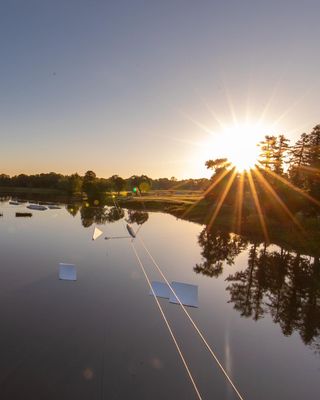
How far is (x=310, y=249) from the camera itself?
64.1 meters

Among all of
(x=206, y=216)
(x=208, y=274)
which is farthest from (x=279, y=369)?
(x=206, y=216)

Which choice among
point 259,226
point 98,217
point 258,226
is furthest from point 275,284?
point 98,217

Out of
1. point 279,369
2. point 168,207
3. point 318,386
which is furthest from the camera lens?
point 168,207

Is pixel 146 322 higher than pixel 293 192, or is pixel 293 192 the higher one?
pixel 293 192

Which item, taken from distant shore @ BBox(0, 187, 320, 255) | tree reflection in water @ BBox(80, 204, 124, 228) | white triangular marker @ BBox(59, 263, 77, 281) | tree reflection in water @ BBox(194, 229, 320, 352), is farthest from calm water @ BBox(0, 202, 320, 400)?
tree reflection in water @ BBox(80, 204, 124, 228)

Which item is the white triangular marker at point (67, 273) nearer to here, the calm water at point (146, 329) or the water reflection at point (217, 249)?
the calm water at point (146, 329)

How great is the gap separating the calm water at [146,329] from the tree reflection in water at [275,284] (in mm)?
173

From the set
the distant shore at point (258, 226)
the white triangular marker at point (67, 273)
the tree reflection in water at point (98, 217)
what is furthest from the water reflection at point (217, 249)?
the tree reflection in water at point (98, 217)

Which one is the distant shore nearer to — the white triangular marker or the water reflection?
the water reflection

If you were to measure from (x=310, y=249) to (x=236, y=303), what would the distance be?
119 feet

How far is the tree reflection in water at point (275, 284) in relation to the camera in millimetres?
32688

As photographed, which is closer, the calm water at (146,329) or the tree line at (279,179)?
the calm water at (146,329)

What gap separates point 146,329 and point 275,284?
2566cm

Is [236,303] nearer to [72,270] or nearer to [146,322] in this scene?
[146,322]
